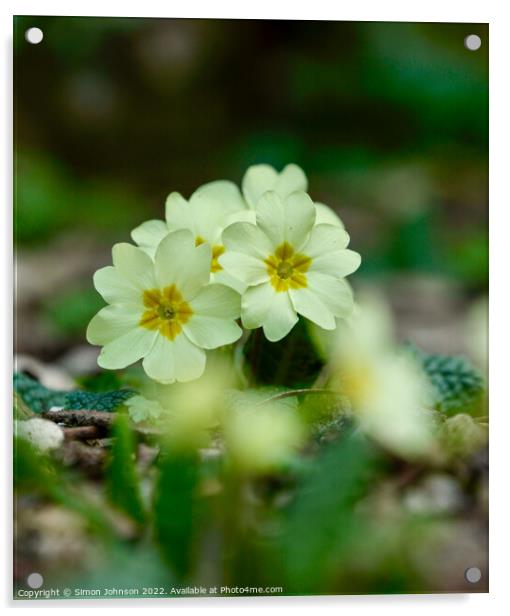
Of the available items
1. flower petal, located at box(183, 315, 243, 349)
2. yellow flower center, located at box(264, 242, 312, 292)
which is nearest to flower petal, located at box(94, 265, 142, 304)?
flower petal, located at box(183, 315, 243, 349)

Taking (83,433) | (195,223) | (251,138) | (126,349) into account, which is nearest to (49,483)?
(83,433)

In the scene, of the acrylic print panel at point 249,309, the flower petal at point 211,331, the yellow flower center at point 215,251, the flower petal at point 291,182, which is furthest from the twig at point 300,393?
the flower petal at point 291,182

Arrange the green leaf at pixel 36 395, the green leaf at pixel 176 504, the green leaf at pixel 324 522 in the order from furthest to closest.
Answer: the green leaf at pixel 36 395 < the green leaf at pixel 176 504 < the green leaf at pixel 324 522

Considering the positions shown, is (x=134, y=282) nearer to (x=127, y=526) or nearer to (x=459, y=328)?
(x=127, y=526)

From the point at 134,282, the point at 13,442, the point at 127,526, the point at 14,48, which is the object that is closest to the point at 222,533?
the point at 127,526

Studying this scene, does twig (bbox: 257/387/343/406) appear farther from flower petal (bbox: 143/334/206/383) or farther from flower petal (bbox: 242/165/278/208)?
flower petal (bbox: 242/165/278/208)

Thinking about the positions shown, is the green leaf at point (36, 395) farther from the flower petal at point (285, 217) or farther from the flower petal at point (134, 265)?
the flower petal at point (285, 217)
